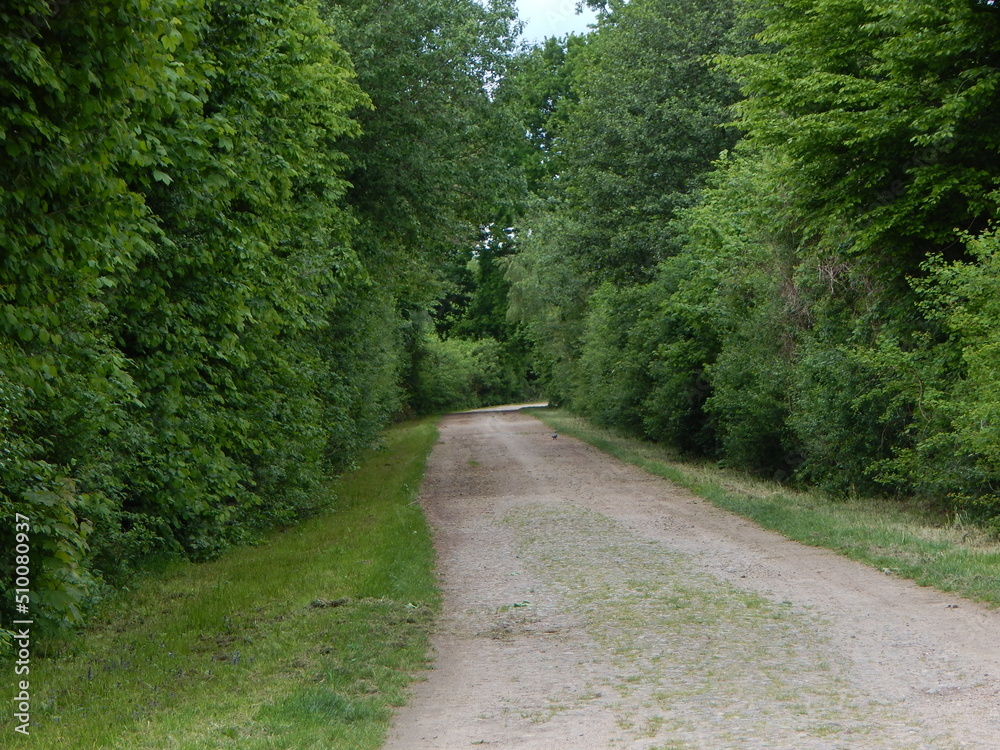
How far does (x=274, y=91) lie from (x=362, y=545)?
6223mm

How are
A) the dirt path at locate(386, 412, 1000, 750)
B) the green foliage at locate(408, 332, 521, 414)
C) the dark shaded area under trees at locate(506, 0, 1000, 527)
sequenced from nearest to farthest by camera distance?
1. the dirt path at locate(386, 412, 1000, 750)
2. the dark shaded area under trees at locate(506, 0, 1000, 527)
3. the green foliage at locate(408, 332, 521, 414)

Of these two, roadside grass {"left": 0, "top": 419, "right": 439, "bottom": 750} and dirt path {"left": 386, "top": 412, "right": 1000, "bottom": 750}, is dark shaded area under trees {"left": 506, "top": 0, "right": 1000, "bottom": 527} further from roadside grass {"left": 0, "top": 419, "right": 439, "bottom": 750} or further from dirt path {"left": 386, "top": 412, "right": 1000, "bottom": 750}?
roadside grass {"left": 0, "top": 419, "right": 439, "bottom": 750}

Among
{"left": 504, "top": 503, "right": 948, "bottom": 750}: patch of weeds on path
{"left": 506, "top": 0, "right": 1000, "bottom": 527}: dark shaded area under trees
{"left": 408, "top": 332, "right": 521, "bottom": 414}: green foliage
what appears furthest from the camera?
{"left": 408, "top": 332, "right": 521, "bottom": 414}: green foliage

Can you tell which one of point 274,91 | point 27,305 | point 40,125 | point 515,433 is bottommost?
point 515,433

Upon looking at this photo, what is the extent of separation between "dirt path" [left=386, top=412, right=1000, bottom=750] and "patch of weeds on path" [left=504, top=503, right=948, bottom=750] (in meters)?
0.02

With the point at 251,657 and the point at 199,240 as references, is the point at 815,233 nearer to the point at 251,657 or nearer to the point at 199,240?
the point at 199,240

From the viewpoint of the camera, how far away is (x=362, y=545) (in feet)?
45.9

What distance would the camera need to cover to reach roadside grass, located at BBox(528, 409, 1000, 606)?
10.3 metres

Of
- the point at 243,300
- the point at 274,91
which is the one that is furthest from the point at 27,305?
the point at 274,91

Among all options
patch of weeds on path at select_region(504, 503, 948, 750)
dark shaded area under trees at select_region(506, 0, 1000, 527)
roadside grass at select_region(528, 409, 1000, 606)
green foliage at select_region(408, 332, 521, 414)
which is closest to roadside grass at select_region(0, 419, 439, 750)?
patch of weeds on path at select_region(504, 503, 948, 750)

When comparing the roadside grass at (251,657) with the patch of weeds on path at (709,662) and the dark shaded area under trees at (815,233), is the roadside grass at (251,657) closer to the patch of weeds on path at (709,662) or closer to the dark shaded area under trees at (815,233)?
the patch of weeds on path at (709,662)

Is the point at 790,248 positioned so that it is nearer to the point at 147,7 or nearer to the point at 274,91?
the point at 274,91

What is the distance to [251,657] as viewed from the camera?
314 inches

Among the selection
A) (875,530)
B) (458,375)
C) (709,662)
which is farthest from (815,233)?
(458,375)
